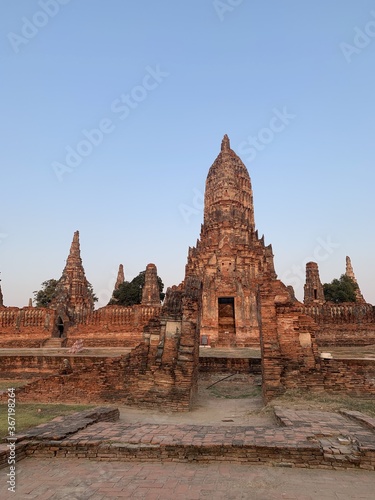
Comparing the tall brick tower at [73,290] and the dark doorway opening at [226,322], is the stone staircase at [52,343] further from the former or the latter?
the dark doorway opening at [226,322]

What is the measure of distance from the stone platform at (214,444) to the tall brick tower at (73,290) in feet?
76.7

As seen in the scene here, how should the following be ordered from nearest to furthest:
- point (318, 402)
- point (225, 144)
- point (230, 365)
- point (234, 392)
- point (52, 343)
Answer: point (318, 402), point (234, 392), point (230, 365), point (52, 343), point (225, 144)

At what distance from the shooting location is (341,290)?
139ft

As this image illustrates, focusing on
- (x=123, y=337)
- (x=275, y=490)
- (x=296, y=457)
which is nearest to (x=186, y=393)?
(x=296, y=457)

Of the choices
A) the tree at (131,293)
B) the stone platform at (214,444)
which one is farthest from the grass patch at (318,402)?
the tree at (131,293)

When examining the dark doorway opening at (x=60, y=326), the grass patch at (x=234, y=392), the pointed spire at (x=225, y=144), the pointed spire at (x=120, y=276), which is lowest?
the grass patch at (x=234, y=392)

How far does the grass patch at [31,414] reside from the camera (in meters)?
6.54

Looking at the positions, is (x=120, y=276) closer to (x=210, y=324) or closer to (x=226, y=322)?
(x=226, y=322)

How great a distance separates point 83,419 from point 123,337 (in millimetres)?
19281

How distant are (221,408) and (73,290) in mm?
25723

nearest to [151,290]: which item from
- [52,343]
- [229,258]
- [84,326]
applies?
[84,326]

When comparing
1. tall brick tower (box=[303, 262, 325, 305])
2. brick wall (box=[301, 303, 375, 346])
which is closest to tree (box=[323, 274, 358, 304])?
tall brick tower (box=[303, 262, 325, 305])

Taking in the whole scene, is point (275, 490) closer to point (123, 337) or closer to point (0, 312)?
point (123, 337)

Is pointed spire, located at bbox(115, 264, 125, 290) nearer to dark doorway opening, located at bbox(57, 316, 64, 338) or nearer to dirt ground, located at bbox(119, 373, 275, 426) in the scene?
dark doorway opening, located at bbox(57, 316, 64, 338)
